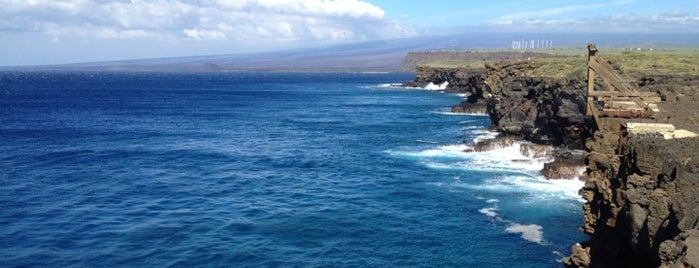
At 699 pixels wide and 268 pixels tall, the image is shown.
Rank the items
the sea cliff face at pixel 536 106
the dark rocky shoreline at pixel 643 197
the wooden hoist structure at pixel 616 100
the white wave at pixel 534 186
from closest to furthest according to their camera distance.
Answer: the dark rocky shoreline at pixel 643 197 → the wooden hoist structure at pixel 616 100 → the white wave at pixel 534 186 → the sea cliff face at pixel 536 106

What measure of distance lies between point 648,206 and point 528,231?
813 inches

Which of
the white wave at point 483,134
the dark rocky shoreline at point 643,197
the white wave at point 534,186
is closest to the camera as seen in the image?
the dark rocky shoreline at point 643,197

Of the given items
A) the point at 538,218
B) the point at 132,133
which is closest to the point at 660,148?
the point at 538,218

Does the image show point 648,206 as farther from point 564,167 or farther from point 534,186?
point 564,167

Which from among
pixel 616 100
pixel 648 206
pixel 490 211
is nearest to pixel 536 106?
pixel 490 211

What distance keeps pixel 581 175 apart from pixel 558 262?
65.1 ft

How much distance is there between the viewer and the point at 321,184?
51.2 m

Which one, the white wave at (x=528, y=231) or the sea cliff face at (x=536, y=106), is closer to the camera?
the white wave at (x=528, y=231)

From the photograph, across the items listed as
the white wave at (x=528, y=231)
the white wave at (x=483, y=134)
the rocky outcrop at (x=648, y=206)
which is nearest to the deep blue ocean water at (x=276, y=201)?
the white wave at (x=528, y=231)

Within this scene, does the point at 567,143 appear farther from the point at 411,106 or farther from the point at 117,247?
the point at 411,106

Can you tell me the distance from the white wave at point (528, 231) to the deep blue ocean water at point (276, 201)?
84mm

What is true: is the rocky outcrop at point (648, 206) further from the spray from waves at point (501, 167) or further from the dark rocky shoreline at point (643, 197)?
the spray from waves at point (501, 167)

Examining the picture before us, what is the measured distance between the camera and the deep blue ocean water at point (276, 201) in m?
34.0

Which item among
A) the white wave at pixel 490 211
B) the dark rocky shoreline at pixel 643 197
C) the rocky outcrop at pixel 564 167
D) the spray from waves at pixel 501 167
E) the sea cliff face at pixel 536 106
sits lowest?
the spray from waves at pixel 501 167
